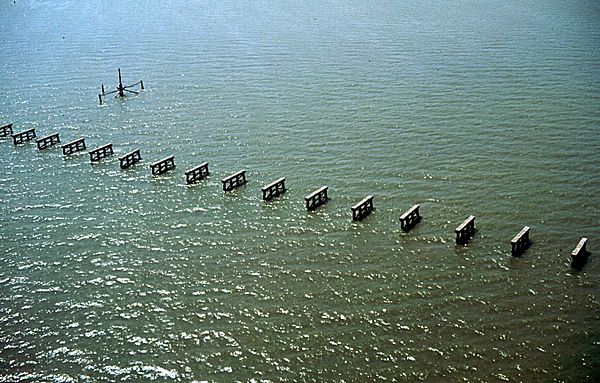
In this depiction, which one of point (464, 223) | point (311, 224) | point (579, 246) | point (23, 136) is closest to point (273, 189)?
point (311, 224)

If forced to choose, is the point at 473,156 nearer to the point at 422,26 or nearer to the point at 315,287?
the point at 315,287

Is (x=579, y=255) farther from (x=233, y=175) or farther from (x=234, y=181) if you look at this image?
(x=234, y=181)

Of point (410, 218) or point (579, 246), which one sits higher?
point (410, 218)

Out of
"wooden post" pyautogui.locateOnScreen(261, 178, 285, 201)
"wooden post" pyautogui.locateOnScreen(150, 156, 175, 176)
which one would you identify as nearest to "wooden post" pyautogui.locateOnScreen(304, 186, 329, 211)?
"wooden post" pyautogui.locateOnScreen(261, 178, 285, 201)

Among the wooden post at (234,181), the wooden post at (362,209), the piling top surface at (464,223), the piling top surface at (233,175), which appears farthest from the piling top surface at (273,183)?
the piling top surface at (464,223)

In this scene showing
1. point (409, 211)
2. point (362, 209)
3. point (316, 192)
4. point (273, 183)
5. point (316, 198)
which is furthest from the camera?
point (273, 183)

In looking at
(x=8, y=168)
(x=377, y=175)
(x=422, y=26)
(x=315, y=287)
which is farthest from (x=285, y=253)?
(x=422, y=26)
